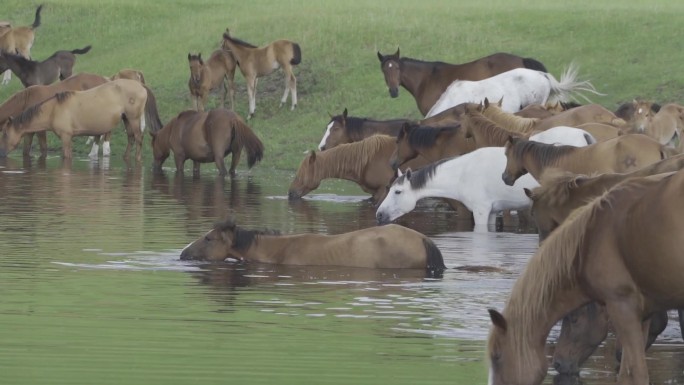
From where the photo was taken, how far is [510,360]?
833 centimetres

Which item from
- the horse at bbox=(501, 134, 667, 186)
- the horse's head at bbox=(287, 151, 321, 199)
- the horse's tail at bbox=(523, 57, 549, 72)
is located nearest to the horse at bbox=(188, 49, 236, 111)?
the horse's tail at bbox=(523, 57, 549, 72)

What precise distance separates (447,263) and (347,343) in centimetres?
460

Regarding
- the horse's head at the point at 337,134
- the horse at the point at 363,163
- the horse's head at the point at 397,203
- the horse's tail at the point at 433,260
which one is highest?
the horse's head at the point at 337,134

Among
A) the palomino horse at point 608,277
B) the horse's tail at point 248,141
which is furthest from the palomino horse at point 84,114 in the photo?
the palomino horse at point 608,277

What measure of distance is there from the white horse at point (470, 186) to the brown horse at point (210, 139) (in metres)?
8.05

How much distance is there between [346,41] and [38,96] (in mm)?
7954

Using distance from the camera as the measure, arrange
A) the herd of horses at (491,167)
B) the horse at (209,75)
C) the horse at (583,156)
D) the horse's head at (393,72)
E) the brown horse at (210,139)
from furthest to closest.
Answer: the horse at (209,75)
the horse's head at (393,72)
the brown horse at (210,139)
the horse at (583,156)
the herd of horses at (491,167)

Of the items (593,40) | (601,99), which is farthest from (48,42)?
(601,99)

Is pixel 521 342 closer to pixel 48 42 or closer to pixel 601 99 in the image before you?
pixel 601 99

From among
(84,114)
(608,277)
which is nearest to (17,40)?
(84,114)

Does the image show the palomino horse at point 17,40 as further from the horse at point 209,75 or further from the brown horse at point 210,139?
the brown horse at point 210,139

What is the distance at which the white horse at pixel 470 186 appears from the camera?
1806 cm

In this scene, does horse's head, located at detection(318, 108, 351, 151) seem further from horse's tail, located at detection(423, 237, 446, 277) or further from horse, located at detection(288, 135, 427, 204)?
horse's tail, located at detection(423, 237, 446, 277)

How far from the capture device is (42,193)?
2191 centimetres
